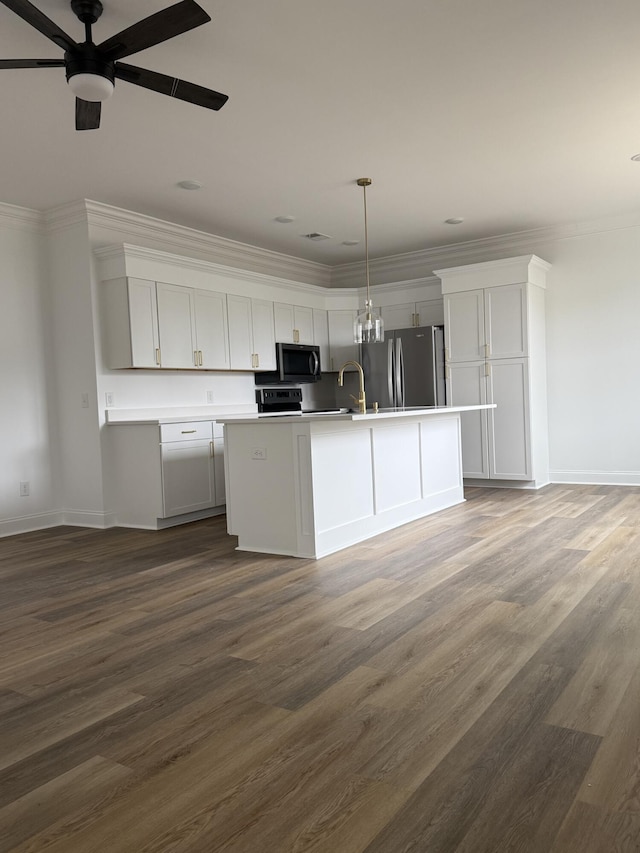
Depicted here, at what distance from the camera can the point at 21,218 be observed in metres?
5.46

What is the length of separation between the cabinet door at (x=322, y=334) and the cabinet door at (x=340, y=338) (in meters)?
0.04

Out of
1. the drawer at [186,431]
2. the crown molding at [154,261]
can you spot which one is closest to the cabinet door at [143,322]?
the crown molding at [154,261]

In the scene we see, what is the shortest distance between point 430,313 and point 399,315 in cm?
38

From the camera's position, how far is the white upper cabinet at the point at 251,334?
6.42m

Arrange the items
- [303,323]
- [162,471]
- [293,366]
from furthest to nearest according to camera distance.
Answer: [303,323], [293,366], [162,471]

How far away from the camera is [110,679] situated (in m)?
2.40

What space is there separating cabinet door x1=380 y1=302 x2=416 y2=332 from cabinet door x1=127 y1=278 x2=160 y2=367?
277 centimetres

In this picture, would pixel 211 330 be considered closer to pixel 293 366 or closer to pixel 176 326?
pixel 176 326

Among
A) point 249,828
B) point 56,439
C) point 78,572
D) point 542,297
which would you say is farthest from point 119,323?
point 249,828

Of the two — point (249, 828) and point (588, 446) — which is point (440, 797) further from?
point (588, 446)

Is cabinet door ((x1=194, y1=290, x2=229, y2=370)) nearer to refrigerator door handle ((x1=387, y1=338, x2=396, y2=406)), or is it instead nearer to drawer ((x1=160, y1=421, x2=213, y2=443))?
drawer ((x1=160, y1=421, x2=213, y2=443))

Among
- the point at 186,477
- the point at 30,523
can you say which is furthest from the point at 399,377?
the point at 30,523

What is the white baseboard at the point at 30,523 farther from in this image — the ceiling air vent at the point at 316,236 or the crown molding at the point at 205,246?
the ceiling air vent at the point at 316,236

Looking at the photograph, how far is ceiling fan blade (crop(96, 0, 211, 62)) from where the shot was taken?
7.75 ft
